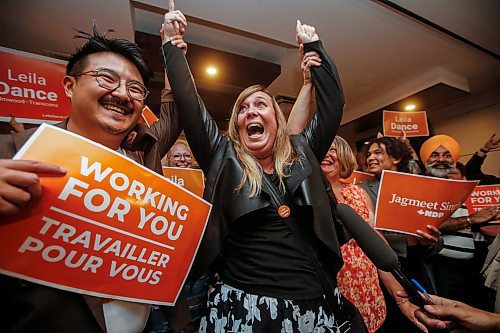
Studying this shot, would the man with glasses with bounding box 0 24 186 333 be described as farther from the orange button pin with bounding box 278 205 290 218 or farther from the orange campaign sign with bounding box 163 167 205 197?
the orange campaign sign with bounding box 163 167 205 197

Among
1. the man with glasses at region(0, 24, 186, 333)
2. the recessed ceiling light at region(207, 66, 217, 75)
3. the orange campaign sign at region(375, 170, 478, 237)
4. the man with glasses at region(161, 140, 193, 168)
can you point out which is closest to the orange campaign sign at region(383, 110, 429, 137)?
the orange campaign sign at region(375, 170, 478, 237)

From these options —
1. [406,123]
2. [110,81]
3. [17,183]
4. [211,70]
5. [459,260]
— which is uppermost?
[211,70]

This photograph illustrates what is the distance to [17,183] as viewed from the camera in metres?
0.54

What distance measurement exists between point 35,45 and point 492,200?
532 cm

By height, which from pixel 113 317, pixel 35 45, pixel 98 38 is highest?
pixel 35 45

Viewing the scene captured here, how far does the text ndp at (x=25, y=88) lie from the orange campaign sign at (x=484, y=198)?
3.87 metres

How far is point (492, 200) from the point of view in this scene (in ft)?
8.25

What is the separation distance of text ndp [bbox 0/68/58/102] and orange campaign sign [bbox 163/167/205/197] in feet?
4.25

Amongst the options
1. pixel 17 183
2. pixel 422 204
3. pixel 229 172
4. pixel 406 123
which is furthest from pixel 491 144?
pixel 17 183

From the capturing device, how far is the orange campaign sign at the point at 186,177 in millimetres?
2223

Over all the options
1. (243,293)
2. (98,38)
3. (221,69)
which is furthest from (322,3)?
(243,293)

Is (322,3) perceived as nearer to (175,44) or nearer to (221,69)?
(221,69)

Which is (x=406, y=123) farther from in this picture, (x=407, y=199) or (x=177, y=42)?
(x=177, y=42)

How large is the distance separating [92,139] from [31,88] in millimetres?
2152
